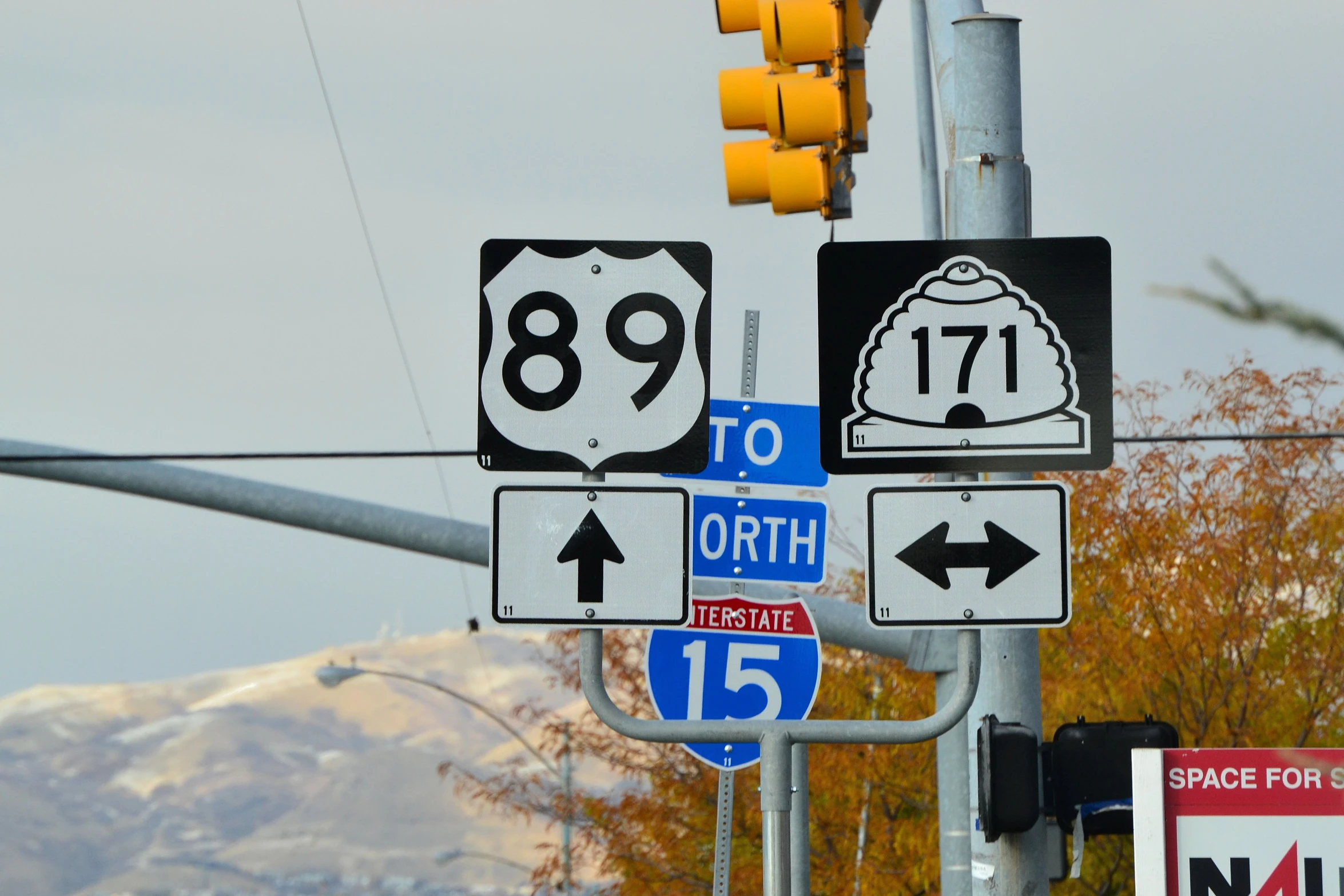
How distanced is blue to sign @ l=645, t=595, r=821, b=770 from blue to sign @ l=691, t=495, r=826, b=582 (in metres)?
0.36

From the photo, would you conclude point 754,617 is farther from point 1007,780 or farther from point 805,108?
point 805,108

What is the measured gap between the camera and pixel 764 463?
6863mm

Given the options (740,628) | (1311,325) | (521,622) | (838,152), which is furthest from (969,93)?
(1311,325)

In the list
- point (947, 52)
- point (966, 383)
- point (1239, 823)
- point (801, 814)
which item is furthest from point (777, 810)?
point (947, 52)

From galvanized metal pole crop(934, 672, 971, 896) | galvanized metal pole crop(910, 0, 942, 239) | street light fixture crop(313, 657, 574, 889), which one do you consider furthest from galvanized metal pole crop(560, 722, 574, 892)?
galvanized metal pole crop(934, 672, 971, 896)

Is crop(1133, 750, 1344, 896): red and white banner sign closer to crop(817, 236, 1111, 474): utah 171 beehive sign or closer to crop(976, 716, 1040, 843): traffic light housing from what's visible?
crop(817, 236, 1111, 474): utah 171 beehive sign

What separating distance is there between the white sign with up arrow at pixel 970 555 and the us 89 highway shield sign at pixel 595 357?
0.47 meters

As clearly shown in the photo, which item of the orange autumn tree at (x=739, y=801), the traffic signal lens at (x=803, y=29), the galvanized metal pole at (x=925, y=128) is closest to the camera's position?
the traffic signal lens at (x=803, y=29)

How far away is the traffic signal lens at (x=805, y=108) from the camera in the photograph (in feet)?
27.4

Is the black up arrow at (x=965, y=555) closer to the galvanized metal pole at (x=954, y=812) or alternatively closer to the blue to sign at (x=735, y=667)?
the blue to sign at (x=735, y=667)

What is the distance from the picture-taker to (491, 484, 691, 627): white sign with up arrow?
152 inches

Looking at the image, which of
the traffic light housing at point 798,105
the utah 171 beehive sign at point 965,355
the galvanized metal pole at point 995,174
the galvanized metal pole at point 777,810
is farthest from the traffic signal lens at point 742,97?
the galvanized metal pole at point 777,810

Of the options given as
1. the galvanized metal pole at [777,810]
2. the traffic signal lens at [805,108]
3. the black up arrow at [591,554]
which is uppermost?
the traffic signal lens at [805,108]

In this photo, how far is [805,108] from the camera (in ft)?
27.4
